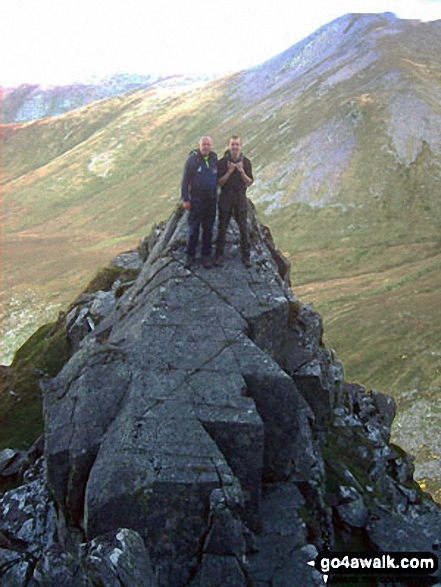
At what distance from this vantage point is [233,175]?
17.8 metres

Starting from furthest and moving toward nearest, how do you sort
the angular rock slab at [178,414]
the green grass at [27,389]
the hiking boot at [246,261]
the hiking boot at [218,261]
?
1. the green grass at [27,389]
2. the hiking boot at [246,261]
3. the hiking boot at [218,261]
4. the angular rock slab at [178,414]

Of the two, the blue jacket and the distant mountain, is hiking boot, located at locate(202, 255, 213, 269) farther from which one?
the distant mountain

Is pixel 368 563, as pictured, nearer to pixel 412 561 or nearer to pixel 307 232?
pixel 412 561

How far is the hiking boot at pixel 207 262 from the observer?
730 inches

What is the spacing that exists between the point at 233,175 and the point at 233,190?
61 cm

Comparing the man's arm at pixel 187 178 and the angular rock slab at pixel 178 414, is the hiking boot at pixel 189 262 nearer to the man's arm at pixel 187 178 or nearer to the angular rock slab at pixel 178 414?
the angular rock slab at pixel 178 414

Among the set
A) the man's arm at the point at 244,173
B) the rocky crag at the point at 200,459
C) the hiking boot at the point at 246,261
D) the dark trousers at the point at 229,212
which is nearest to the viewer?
the rocky crag at the point at 200,459

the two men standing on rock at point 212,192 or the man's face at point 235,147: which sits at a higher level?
the man's face at point 235,147

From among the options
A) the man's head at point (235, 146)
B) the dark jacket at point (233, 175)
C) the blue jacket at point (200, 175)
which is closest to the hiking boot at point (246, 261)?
the dark jacket at point (233, 175)

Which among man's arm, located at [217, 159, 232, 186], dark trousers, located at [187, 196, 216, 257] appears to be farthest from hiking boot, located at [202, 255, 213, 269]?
man's arm, located at [217, 159, 232, 186]

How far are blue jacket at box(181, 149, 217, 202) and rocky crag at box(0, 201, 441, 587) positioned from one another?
2.92 meters

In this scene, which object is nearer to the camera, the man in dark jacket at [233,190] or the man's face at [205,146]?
the man's face at [205,146]

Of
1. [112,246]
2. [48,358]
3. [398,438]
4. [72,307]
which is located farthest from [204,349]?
[112,246]

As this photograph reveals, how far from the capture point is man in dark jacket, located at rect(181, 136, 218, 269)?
17.2 meters
